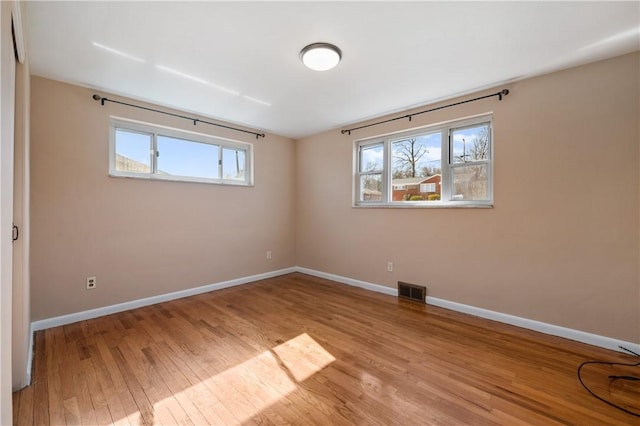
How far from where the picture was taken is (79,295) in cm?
287

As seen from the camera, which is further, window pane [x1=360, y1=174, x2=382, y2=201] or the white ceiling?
window pane [x1=360, y1=174, x2=382, y2=201]

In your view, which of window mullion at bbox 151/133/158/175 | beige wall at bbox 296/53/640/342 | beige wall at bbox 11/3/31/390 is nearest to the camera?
beige wall at bbox 11/3/31/390

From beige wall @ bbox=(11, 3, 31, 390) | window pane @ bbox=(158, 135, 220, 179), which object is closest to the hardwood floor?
beige wall @ bbox=(11, 3, 31, 390)

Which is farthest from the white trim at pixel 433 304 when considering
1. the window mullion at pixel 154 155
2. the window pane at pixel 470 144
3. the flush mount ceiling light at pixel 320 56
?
the flush mount ceiling light at pixel 320 56

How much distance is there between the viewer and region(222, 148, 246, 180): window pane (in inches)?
165

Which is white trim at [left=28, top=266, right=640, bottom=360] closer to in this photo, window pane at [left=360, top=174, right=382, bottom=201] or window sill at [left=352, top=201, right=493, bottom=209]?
window sill at [left=352, top=201, right=493, bottom=209]

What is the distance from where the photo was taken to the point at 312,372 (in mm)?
2014

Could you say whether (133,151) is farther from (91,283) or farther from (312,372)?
(312,372)

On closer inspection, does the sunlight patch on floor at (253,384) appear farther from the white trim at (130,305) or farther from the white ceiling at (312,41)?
the white ceiling at (312,41)

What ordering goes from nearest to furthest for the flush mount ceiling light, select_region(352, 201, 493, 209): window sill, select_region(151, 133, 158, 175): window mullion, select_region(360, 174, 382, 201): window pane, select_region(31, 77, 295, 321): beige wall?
the flush mount ceiling light
select_region(31, 77, 295, 321): beige wall
select_region(352, 201, 493, 209): window sill
select_region(151, 133, 158, 175): window mullion
select_region(360, 174, 382, 201): window pane

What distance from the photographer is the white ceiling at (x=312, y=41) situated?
1.83 m

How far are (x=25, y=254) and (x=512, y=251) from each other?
4145 millimetres

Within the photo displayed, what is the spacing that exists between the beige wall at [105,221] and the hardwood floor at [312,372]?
0.43m

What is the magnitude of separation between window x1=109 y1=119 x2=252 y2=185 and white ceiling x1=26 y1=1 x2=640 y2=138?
0.46 metres
